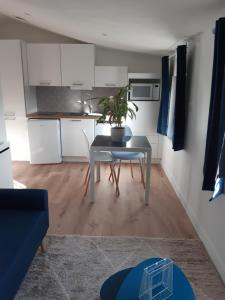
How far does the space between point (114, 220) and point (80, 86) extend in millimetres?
2837

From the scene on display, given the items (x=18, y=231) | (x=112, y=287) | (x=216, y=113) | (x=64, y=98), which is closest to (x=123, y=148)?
(x=216, y=113)

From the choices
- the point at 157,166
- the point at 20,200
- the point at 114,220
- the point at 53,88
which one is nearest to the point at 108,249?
the point at 114,220

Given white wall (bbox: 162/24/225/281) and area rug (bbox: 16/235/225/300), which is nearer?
area rug (bbox: 16/235/225/300)

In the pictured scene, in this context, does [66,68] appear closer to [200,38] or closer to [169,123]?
[169,123]

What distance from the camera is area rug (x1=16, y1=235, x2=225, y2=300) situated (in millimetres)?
1787

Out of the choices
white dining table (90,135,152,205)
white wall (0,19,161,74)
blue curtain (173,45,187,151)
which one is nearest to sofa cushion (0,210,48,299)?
white dining table (90,135,152,205)

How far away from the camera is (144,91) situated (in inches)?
179

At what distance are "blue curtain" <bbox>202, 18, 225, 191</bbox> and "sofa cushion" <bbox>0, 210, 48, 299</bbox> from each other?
1.41 m

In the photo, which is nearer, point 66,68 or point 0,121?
point 0,121

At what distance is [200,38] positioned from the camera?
2725 millimetres

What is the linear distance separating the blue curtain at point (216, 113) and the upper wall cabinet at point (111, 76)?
284 centimetres

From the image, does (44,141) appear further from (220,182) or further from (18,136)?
(220,182)

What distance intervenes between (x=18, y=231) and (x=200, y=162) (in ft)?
6.03

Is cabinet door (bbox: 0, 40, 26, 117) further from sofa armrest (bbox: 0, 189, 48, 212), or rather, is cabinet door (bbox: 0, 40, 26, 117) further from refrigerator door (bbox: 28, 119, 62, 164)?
sofa armrest (bbox: 0, 189, 48, 212)
